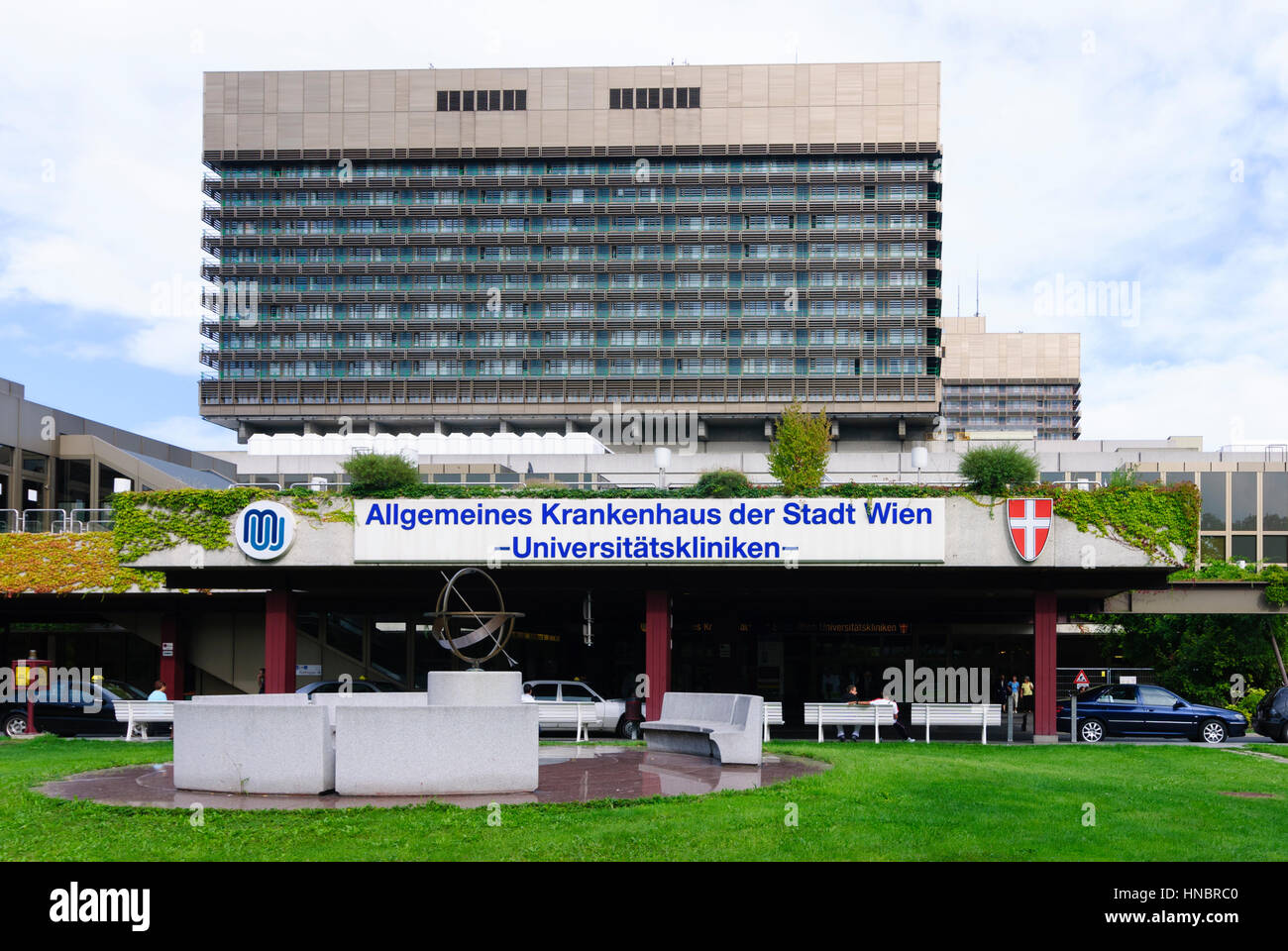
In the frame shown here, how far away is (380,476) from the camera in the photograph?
27453 mm

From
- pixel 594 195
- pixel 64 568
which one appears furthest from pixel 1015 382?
pixel 64 568

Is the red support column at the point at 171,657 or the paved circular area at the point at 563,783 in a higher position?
the paved circular area at the point at 563,783

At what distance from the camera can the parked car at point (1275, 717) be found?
2831 cm

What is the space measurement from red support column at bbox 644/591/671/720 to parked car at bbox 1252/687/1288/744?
14091 mm

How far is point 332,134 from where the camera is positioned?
95875mm

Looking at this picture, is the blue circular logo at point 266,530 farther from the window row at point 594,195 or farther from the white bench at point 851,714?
the window row at point 594,195

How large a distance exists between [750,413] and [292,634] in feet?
214

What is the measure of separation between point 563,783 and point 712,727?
12.1ft

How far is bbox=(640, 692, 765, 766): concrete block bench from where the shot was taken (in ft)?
53.3

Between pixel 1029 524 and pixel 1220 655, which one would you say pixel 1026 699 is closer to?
pixel 1220 655

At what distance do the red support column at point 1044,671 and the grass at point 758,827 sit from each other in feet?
37.3

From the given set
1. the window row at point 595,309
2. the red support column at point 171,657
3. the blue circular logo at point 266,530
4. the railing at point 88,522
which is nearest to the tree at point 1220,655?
the blue circular logo at point 266,530

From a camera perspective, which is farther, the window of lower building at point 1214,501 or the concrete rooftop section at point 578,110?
the concrete rooftop section at point 578,110
